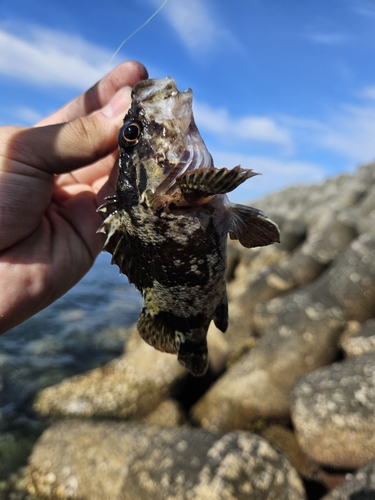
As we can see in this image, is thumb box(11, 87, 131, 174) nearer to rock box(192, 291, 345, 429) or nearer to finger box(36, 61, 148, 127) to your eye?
finger box(36, 61, 148, 127)

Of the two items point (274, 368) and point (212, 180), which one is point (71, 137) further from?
point (274, 368)

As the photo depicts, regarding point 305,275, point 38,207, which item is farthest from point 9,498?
point 305,275

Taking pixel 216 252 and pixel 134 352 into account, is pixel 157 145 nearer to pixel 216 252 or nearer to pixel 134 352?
pixel 216 252

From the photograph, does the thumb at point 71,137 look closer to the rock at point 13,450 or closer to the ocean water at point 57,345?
the rock at point 13,450

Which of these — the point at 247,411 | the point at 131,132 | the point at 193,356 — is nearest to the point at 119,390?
the point at 247,411

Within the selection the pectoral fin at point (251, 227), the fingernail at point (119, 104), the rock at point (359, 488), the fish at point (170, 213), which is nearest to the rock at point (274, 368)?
the rock at point (359, 488)

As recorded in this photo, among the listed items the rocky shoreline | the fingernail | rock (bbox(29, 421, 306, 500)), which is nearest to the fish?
the fingernail
